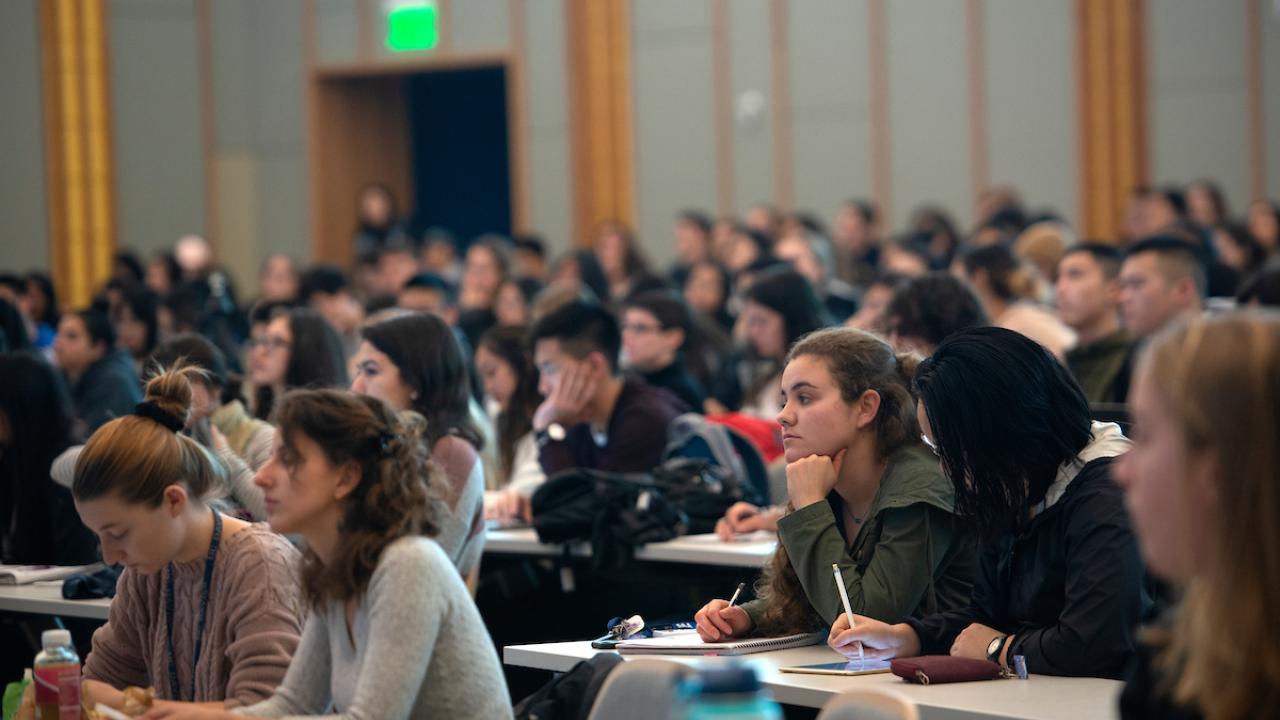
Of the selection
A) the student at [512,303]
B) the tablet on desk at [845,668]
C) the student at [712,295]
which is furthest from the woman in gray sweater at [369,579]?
the student at [712,295]

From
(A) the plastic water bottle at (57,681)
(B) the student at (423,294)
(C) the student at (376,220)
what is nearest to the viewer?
(A) the plastic water bottle at (57,681)

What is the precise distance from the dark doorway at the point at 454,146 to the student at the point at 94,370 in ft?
28.8

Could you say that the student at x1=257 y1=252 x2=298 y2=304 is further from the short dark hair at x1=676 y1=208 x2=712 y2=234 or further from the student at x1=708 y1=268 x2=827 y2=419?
the student at x1=708 y1=268 x2=827 y2=419

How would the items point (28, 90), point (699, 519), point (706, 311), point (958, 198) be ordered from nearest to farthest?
1. point (699, 519)
2. point (706, 311)
3. point (958, 198)
4. point (28, 90)

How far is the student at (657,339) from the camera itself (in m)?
6.39

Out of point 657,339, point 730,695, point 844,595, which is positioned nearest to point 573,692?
point 844,595

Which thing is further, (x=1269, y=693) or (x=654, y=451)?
(x=654, y=451)

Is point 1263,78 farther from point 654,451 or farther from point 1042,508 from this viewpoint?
point 1042,508

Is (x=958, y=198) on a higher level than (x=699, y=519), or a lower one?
higher

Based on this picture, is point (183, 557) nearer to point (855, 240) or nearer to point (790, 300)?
point (790, 300)

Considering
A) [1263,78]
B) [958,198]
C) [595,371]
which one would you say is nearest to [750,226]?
[958,198]

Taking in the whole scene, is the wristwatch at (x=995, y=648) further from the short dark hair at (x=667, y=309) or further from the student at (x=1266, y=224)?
the student at (x=1266, y=224)

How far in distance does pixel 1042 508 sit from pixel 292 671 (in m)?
1.46

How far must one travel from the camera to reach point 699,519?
4.81 meters
